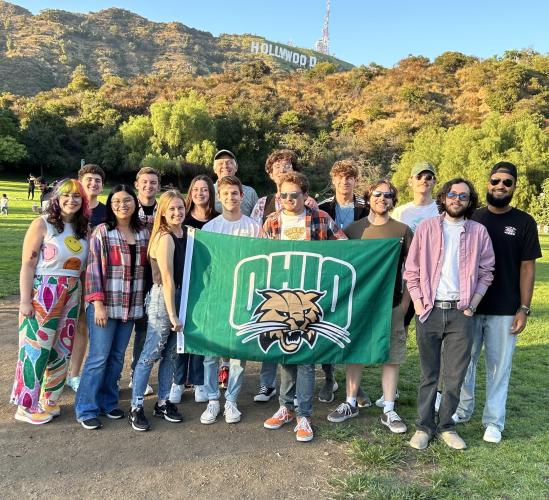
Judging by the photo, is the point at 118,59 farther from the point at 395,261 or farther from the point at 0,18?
the point at 395,261

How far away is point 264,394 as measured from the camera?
496 centimetres

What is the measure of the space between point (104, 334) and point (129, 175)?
1993 inches

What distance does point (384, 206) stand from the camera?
4316mm

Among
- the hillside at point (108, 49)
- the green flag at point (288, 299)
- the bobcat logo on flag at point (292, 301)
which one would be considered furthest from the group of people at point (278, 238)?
the hillside at point (108, 49)

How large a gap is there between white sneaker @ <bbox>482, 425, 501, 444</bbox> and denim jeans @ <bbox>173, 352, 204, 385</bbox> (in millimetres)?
2600

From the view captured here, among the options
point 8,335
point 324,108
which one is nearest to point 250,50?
point 324,108

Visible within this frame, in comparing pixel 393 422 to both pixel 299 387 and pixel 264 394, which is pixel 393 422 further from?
pixel 264 394

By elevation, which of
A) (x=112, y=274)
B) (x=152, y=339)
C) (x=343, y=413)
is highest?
(x=112, y=274)

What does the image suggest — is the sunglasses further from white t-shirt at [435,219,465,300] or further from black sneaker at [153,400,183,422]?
black sneaker at [153,400,183,422]

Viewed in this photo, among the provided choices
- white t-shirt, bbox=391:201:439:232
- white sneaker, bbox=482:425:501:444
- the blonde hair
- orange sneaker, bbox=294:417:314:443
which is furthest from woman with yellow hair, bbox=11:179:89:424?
white sneaker, bbox=482:425:501:444

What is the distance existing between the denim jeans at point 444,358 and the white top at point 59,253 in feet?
9.82

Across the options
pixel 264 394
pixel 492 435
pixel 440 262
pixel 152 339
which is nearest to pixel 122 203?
pixel 152 339

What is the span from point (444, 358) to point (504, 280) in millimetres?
833

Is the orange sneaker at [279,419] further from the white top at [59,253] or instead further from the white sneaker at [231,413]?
the white top at [59,253]
